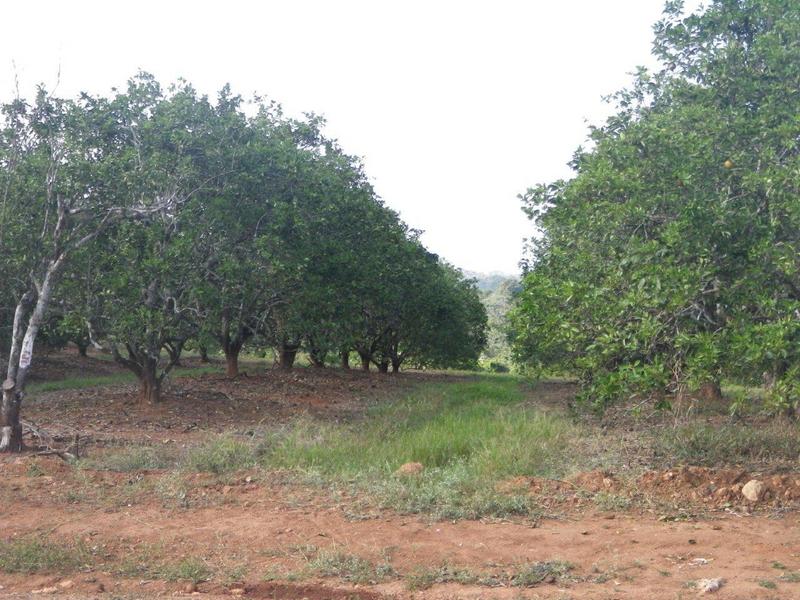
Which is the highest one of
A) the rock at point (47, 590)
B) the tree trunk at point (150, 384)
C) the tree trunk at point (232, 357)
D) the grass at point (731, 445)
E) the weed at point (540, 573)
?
the tree trunk at point (232, 357)

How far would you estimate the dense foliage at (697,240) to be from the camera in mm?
7211

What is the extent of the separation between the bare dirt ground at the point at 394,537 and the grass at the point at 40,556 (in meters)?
0.09

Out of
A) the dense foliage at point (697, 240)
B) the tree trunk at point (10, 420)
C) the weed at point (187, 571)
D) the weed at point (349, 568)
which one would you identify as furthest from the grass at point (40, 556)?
→ the dense foliage at point (697, 240)

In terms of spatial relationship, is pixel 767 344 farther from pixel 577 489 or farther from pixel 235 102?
pixel 235 102

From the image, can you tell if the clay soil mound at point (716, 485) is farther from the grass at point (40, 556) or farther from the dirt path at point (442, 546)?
the grass at point (40, 556)

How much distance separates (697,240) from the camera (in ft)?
24.8

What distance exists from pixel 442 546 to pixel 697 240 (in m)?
3.74

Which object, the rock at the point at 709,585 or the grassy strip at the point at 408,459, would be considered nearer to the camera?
the rock at the point at 709,585

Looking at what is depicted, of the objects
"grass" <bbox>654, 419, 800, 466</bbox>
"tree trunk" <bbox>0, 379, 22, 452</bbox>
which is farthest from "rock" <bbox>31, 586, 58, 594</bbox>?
"grass" <bbox>654, 419, 800, 466</bbox>

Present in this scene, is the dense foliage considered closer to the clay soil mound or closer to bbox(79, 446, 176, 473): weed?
the clay soil mound

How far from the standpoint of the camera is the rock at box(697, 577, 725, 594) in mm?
5055

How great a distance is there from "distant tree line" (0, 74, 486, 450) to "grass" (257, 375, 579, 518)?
126 inches

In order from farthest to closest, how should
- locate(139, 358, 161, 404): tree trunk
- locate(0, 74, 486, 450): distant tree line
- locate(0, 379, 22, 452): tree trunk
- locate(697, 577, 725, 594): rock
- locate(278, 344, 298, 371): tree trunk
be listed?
locate(278, 344, 298, 371): tree trunk, locate(139, 358, 161, 404): tree trunk, locate(0, 74, 486, 450): distant tree line, locate(0, 379, 22, 452): tree trunk, locate(697, 577, 725, 594): rock

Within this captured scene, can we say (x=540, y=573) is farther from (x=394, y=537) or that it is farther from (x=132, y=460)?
(x=132, y=460)
